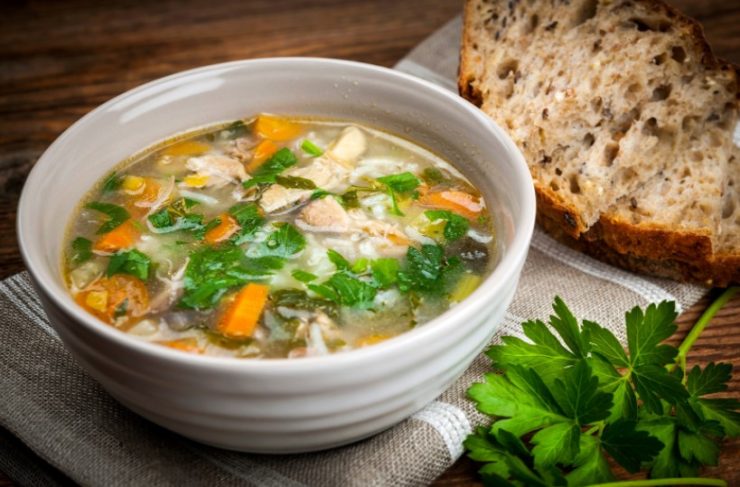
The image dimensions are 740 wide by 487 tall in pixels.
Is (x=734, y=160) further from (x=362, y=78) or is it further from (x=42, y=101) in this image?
(x=42, y=101)

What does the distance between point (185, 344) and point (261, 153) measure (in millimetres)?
1014

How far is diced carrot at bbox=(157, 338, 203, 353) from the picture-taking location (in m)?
2.53

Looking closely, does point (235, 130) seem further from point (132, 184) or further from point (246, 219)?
point (246, 219)

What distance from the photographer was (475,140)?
10.2 feet

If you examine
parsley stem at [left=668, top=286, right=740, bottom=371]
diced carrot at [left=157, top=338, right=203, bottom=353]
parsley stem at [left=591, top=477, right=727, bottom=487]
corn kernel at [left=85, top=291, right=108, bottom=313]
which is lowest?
parsley stem at [left=668, top=286, right=740, bottom=371]

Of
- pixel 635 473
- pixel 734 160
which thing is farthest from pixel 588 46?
pixel 635 473

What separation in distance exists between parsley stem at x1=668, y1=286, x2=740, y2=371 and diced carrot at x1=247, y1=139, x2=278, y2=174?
154 cm

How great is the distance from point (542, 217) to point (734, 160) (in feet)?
2.54

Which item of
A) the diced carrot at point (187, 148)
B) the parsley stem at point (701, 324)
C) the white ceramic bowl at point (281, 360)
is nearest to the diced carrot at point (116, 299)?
the white ceramic bowl at point (281, 360)

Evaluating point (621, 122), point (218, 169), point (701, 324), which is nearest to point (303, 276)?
point (218, 169)

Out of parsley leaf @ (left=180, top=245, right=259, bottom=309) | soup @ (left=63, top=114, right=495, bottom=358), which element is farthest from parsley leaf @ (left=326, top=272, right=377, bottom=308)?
parsley leaf @ (left=180, top=245, right=259, bottom=309)

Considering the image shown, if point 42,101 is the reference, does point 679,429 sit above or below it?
above

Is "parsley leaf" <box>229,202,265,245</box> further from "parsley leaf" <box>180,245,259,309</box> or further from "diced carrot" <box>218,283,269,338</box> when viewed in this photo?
"diced carrot" <box>218,283,269,338</box>

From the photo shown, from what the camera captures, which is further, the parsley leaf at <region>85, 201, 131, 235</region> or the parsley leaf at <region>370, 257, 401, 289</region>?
the parsley leaf at <region>85, 201, 131, 235</region>
